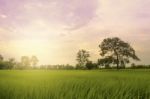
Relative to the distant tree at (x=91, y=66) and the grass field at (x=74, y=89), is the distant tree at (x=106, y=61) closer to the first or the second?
the distant tree at (x=91, y=66)

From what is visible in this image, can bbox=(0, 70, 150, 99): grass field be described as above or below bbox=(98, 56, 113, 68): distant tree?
below

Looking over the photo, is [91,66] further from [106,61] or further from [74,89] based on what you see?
[74,89]

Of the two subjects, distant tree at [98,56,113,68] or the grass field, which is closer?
the grass field

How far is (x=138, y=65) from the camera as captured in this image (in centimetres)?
4809

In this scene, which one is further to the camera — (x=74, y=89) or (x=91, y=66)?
(x=91, y=66)

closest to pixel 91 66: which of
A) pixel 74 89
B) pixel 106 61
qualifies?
pixel 106 61

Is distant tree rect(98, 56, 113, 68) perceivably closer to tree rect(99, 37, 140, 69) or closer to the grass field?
tree rect(99, 37, 140, 69)

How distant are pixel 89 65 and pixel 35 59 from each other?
32557 millimetres

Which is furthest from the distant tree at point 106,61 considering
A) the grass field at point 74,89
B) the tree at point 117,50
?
the grass field at point 74,89

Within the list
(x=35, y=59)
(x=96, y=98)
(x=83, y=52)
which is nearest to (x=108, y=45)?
(x=83, y=52)

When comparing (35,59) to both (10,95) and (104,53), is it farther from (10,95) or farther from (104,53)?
(10,95)

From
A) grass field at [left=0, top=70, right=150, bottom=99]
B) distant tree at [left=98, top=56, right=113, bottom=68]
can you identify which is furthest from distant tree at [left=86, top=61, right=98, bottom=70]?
grass field at [left=0, top=70, right=150, bottom=99]

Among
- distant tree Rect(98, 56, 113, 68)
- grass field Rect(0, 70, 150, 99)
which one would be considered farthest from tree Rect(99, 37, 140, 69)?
A: grass field Rect(0, 70, 150, 99)

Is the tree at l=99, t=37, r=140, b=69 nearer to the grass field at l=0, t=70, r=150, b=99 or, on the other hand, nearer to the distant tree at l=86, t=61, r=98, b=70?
the distant tree at l=86, t=61, r=98, b=70
